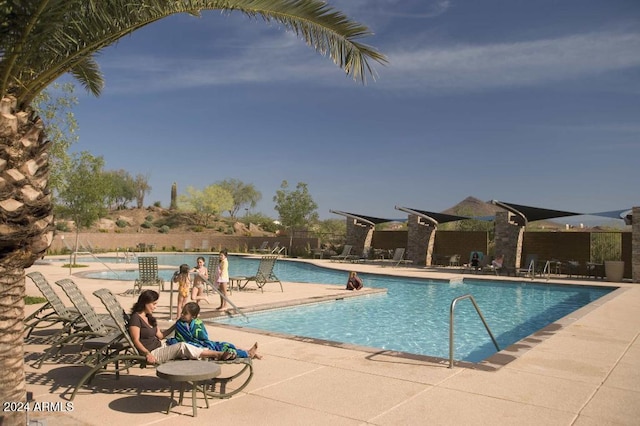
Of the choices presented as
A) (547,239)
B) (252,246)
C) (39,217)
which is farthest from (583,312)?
(252,246)

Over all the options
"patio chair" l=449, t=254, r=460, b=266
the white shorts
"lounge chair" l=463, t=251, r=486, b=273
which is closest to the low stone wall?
"patio chair" l=449, t=254, r=460, b=266

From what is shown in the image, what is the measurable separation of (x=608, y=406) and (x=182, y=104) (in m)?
32.5

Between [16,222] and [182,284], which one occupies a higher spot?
[16,222]

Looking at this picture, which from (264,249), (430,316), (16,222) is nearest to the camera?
(16,222)

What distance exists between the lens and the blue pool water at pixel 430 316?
8.84m

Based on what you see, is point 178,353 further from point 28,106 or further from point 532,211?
point 532,211

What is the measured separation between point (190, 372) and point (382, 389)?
1.79 m

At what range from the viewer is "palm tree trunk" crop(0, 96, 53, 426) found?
3.13 meters

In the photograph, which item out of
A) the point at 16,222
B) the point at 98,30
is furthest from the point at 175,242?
the point at 16,222

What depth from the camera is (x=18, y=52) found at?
10.5 feet

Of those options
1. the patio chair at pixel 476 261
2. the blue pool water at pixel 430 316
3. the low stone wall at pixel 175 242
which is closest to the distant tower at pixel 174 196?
the low stone wall at pixel 175 242

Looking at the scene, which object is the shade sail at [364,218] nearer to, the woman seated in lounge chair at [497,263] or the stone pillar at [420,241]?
the stone pillar at [420,241]

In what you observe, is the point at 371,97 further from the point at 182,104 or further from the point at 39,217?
the point at 39,217

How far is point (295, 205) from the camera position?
3525cm
